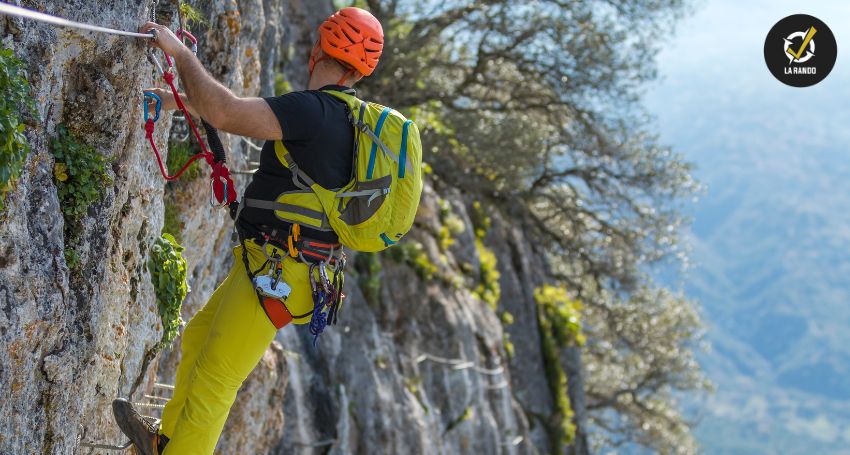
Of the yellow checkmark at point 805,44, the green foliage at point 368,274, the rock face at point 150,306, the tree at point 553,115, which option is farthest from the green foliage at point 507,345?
the yellow checkmark at point 805,44

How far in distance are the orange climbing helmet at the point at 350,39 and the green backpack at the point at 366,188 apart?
0.84 ft

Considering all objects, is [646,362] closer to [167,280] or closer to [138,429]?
[167,280]

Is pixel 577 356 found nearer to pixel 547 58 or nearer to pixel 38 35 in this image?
pixel 547 58

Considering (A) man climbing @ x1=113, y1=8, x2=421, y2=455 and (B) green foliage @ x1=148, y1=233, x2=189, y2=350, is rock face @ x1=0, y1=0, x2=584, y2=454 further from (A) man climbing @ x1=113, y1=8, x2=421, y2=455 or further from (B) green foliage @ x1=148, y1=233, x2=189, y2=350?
(A) man climbing @ x1=113, y1=8, x2=421, y2=455

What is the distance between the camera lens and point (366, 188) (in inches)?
255

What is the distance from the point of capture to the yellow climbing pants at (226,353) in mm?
6430

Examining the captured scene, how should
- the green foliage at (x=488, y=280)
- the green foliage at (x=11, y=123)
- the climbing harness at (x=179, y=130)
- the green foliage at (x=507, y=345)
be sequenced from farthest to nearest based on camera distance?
the green foliage at (x=507, y=345) → the green foliage at (x=488, y=280) → the climbing harness at (x=179, y=130) → the green foliage at (x=11, y=123)

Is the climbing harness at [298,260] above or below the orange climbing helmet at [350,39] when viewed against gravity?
below

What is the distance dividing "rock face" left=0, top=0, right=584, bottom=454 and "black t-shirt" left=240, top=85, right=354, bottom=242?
0.98 metres

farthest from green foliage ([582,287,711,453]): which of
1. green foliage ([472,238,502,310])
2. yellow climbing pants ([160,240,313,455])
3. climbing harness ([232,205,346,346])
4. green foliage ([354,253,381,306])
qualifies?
yellow climbing pants ([160,240,313,455])

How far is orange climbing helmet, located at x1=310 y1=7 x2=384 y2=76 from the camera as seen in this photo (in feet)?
21.3

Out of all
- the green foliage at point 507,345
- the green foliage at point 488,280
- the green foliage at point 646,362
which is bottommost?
the green foliage at point 507,345

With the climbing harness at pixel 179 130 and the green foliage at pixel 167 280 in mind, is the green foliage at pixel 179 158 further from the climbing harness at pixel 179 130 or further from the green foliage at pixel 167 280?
the green foliage at pixel 167 280

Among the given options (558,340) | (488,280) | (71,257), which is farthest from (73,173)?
(558,340)
